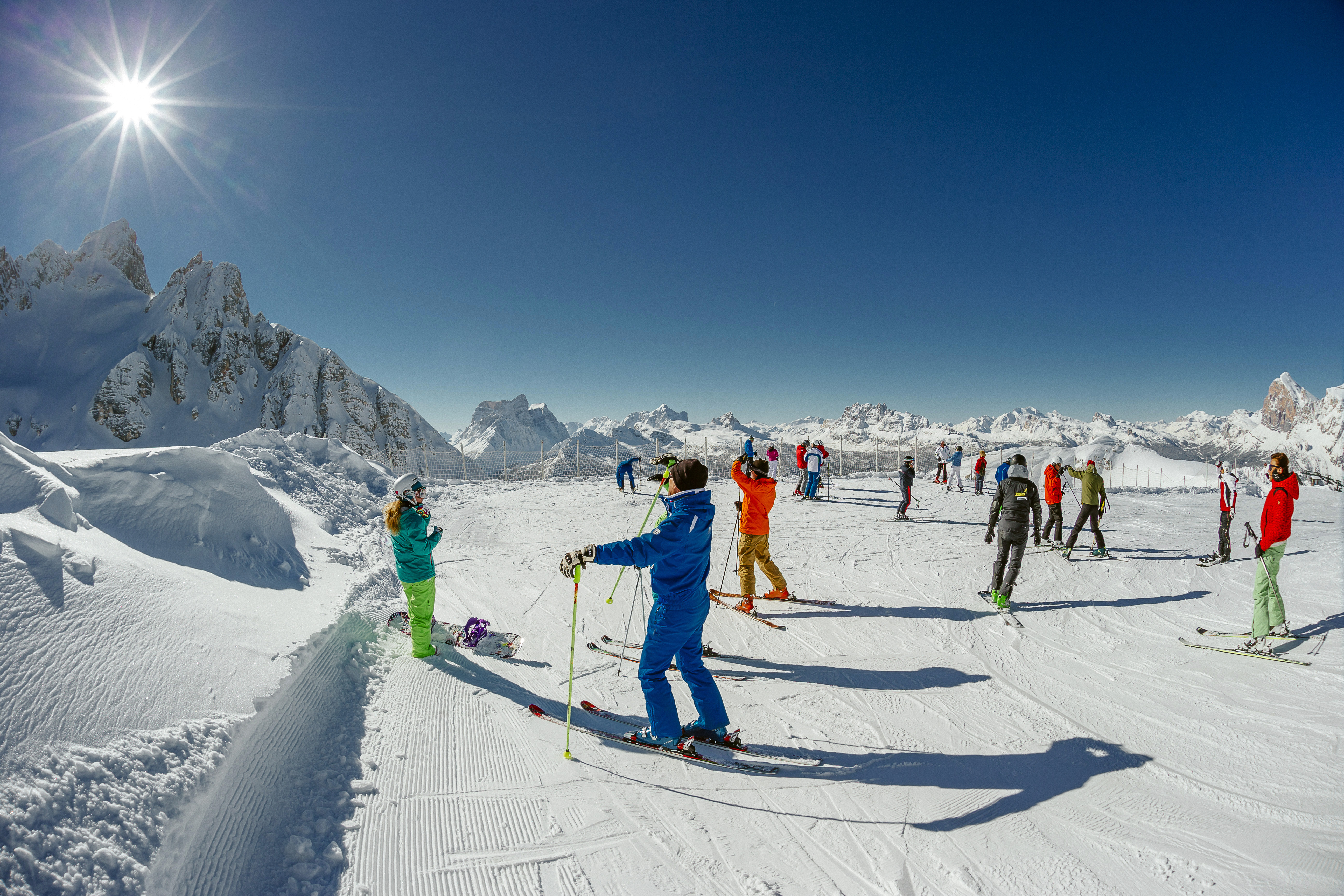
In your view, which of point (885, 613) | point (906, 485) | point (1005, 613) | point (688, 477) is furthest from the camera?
point (906, 485)

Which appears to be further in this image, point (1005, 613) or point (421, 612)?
point (1005, 613)

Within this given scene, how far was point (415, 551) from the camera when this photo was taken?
15.1ft

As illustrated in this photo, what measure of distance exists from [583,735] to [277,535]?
5.19 metres

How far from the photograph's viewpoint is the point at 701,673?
3.51 metres

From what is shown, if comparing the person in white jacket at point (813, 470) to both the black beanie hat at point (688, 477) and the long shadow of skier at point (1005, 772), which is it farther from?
the black beanie hat at point (688, 477)

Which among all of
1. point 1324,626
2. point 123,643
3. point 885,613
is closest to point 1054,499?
point 1324,626

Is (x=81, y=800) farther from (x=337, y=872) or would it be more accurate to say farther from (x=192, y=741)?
(x=337, y=872)

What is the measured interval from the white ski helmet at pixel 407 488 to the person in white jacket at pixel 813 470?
1308cm

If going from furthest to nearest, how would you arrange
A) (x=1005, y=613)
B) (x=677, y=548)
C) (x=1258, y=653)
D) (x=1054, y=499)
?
(x=1054, y=499) < (x=1005, y=613) < (x=1258, y=653) < (x=677, y=548)

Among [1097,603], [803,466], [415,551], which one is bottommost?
[1097,603]

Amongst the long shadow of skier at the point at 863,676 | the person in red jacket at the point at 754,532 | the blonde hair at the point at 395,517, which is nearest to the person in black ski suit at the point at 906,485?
the person in red jacket at the point at 754,532

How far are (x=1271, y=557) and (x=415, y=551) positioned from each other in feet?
28.7

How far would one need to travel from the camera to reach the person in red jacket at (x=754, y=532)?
6039mm

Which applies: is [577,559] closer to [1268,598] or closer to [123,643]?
[123,643]
